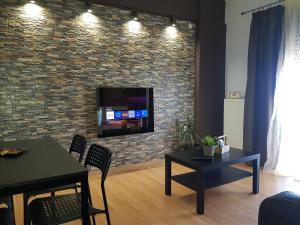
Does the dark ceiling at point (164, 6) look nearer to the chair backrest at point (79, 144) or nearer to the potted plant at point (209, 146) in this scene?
the chair backrest at point (79, 144)

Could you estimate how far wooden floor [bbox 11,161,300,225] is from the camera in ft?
8.13

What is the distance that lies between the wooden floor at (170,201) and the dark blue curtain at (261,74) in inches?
27.5

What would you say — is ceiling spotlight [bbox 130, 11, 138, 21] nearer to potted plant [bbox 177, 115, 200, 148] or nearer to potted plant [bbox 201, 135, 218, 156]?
potted plant [bbox 177, 115, 200, 148]

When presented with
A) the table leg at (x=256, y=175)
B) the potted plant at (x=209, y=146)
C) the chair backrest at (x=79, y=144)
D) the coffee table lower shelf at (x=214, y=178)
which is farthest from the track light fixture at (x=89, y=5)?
the table leg at (x=256, y=175)

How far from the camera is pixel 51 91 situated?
3447 mm

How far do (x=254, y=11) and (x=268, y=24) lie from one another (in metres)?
0.51

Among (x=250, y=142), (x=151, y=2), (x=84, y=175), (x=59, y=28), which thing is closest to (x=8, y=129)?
(x=59, y=28)

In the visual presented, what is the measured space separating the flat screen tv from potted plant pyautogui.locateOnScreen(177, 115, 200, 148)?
652 mm

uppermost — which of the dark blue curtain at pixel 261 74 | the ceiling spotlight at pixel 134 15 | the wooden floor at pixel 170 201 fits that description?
the ceiling spotlight at pixel 134 15

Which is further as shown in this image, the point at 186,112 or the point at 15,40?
the point at 186,112

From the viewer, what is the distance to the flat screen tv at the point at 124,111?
3754mm

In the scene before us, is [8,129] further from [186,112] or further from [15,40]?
[186,112]

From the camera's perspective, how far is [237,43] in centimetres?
471

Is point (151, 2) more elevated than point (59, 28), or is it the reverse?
point (151, 2)
